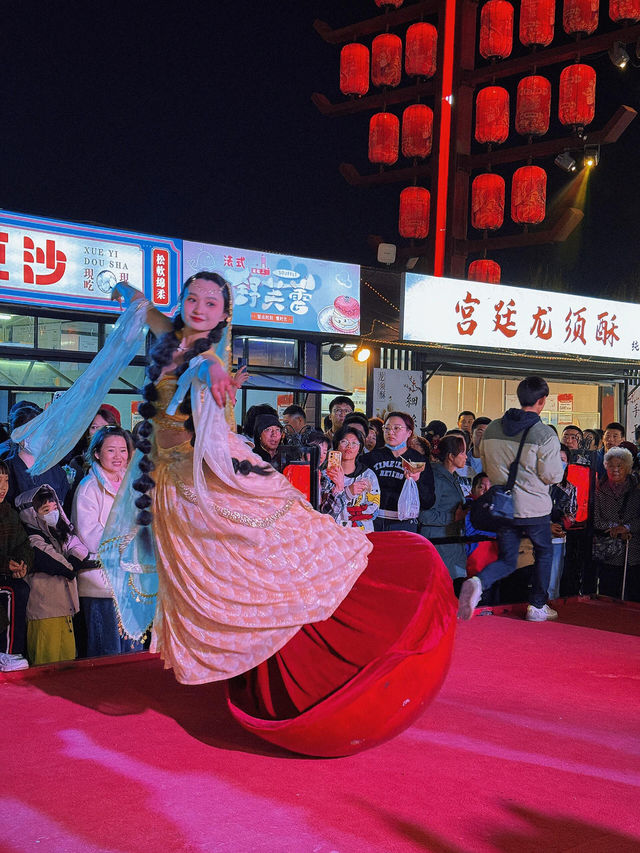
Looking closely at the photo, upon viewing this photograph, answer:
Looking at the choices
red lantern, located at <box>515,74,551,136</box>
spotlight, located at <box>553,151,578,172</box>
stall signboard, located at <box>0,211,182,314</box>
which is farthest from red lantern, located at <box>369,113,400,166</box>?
stall signboard, located at <box>0,211,182,314</box>

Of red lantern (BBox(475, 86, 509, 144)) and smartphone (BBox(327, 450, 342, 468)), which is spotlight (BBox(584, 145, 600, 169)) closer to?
red lantern (BBox(475, 86, 509, 144))

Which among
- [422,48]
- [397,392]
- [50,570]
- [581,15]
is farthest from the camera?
[422,48]

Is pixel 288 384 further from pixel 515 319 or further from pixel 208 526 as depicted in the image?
pixel 208 526

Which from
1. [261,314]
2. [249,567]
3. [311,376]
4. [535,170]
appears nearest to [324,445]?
[249,567]

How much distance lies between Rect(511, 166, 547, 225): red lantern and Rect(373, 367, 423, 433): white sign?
448 centimetres

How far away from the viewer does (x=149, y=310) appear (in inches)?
138

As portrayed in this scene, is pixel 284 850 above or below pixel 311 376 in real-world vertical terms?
below

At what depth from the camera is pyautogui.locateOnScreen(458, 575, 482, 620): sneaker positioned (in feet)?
15.9

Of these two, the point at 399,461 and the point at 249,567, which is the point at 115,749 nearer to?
the point at 249,567

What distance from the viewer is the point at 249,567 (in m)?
3.20

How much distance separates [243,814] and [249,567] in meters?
0.85

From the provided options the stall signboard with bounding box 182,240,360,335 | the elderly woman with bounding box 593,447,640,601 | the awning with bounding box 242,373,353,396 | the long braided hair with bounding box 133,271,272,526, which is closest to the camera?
the long braided hair with bounding box 133,271,272,526

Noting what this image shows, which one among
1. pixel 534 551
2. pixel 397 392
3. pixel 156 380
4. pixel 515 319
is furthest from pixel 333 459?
pixel 515 319

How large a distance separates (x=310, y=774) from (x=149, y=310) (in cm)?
189
